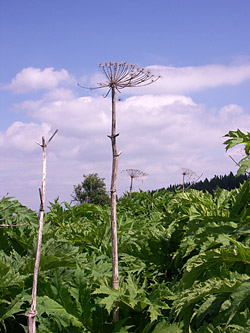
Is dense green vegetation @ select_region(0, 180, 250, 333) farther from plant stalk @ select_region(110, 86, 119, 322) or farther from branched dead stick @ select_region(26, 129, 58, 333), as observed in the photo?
branched dead stick @ select_region(26, 129, 58, 333)

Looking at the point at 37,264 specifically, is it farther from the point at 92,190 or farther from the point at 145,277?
the point at 92,190

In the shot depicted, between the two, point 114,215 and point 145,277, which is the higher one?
point 114,215

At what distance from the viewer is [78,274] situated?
3191 millimetres

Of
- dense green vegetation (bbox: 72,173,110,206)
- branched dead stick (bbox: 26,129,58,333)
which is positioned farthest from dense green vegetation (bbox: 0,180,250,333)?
dense green vegetation (bbox: 72,173,110,206)

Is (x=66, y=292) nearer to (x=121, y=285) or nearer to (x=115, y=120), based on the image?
(x=121, y=285)

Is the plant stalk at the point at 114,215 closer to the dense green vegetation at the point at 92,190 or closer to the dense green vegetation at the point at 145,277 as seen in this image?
the dense green vegetation at the point at 145,277

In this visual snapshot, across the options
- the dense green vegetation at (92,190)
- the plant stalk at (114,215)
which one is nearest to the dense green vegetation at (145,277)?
the plant stalk at (114,215)

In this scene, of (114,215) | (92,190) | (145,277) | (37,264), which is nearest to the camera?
(37,264)

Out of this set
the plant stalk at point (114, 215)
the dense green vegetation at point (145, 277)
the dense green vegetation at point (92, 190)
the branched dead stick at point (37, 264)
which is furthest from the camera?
the dense green vegetation at point (92, 190)

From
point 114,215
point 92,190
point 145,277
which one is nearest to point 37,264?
point 114,215

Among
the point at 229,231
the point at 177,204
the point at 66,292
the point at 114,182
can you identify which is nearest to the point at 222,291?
the point at 229,231

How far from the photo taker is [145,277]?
3.71m

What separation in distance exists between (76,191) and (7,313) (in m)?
42.0

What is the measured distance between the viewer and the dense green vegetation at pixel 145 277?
7.50 ft
